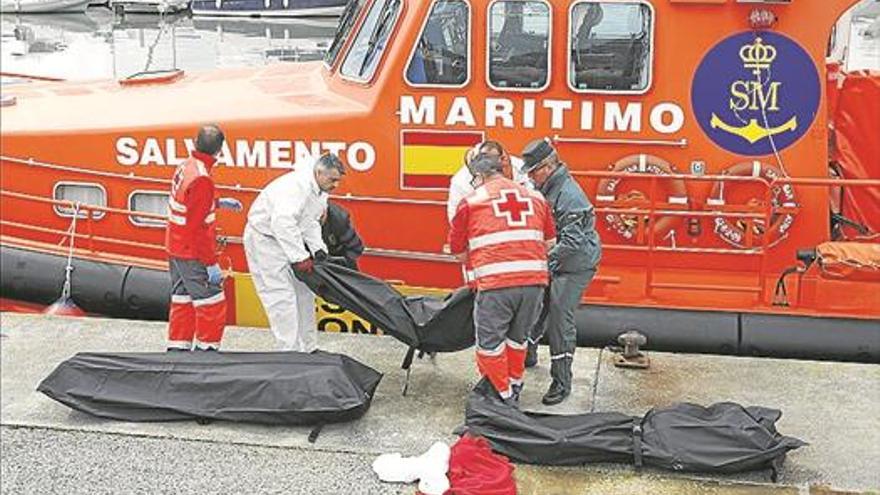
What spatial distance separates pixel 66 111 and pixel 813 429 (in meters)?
5.17

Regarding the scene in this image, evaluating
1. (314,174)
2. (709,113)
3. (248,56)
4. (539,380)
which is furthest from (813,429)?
(248,56)

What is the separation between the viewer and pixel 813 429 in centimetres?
561

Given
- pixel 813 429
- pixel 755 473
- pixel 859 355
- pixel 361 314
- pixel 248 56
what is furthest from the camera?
pixel 248 56

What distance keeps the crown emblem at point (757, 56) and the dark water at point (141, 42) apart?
18686 millimetres

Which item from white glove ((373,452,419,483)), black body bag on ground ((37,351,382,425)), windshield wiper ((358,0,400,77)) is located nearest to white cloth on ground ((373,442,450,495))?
white glove ((373,452,419,483))

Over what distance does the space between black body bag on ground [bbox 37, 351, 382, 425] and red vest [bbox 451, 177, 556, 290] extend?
928 millimetres

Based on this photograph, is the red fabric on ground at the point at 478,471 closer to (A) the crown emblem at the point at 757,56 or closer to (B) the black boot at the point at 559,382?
(B) the black boot at the point at 559,382

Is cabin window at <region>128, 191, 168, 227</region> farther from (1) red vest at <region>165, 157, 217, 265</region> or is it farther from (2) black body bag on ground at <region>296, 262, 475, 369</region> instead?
(2) black body bag on ground at <region>296, 262, 475, 369</region>

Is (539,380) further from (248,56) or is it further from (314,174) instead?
(248,56)

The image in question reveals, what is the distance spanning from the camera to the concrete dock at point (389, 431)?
16.8 ft

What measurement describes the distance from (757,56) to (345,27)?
271 cm

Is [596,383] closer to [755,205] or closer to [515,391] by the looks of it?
[515,391]

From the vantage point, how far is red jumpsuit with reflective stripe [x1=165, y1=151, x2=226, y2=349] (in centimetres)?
600

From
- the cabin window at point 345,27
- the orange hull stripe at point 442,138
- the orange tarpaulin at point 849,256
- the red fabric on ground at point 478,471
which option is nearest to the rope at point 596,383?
the red fabric on ground at point 478,471
